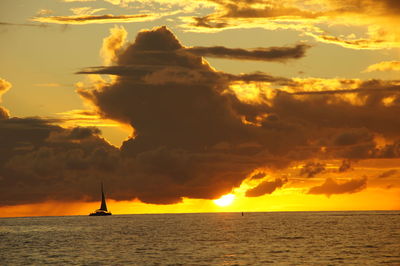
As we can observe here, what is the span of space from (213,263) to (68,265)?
83.6 ft

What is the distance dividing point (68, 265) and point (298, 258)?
4174 cm

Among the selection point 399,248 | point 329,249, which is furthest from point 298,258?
point 399,248

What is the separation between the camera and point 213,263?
12625 centimetres

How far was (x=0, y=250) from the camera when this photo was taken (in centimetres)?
17150

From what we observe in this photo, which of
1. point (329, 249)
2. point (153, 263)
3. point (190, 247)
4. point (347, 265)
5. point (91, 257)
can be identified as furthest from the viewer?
point (190, 247)

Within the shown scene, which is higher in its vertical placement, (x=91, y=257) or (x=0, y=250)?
(x=0, y=250)

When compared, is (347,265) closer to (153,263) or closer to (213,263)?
(213,263)

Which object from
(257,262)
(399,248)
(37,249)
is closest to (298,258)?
(257,262)

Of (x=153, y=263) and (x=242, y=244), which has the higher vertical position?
(x=242, y=244)

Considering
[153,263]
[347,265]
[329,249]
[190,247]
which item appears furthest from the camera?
[190,247]

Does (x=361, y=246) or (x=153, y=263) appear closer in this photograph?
(x=153, y=263)

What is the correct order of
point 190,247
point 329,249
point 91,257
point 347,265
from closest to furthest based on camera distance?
point 347,265
point 91,257
point 329,249
point 190,247

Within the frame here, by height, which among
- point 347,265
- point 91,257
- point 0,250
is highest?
point 0,250

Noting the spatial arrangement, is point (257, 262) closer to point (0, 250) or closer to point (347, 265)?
point (347, 265)
